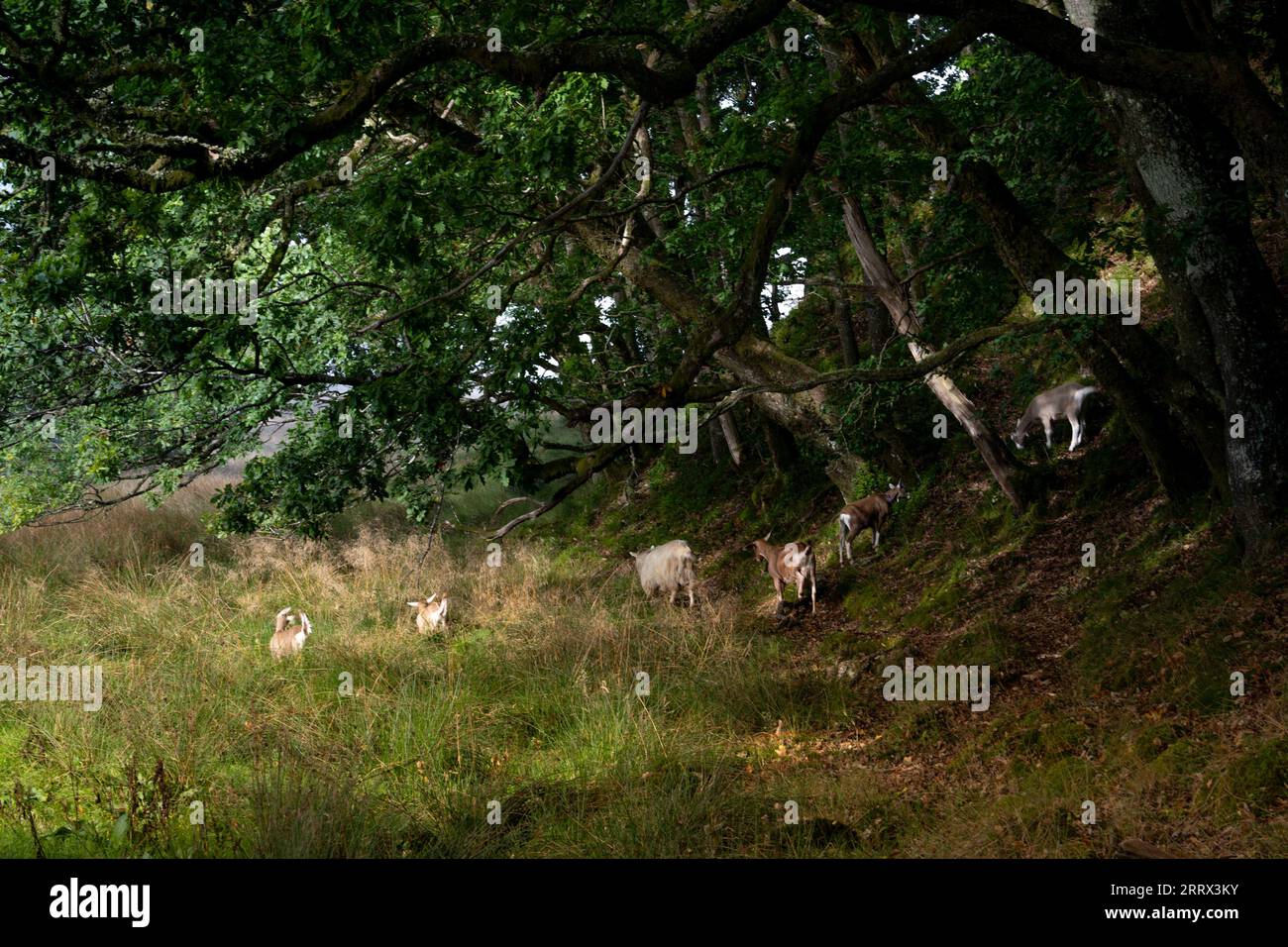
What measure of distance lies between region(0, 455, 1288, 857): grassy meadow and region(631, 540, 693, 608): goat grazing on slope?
336 millimetres

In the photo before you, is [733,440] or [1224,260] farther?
[733,440]

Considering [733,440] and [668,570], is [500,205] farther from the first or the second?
[733,440]

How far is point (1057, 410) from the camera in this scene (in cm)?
1181

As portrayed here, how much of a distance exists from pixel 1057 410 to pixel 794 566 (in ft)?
11.3

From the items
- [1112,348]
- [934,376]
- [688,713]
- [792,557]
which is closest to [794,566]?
[792,557]

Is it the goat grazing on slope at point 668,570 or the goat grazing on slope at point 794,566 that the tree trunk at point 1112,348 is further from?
the goat grazing on slope at point 668,570

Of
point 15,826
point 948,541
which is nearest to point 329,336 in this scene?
point 15,826

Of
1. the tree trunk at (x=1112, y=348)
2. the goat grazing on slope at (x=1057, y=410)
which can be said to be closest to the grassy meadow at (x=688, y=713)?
the tree trunk at (x=1112, y=348)

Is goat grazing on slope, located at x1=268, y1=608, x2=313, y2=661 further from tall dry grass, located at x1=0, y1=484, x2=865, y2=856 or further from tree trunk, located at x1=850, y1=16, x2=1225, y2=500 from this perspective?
tree trunk, located at x1=850, y1=16, x2=1225, y2=500

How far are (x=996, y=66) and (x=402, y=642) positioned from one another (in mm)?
7936

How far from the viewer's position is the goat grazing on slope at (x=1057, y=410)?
37.9 ft

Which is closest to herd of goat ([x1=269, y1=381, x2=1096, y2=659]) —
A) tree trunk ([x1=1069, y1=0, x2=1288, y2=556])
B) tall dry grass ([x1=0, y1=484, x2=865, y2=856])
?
tall dry grass ([x1=0, y1=484, x2=865, y2=856])

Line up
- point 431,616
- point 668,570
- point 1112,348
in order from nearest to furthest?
point 1112,348 → point 431,616 → point 668,570

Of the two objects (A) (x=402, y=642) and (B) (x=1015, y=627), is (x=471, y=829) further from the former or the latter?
(B) (x=1015, y=627)
